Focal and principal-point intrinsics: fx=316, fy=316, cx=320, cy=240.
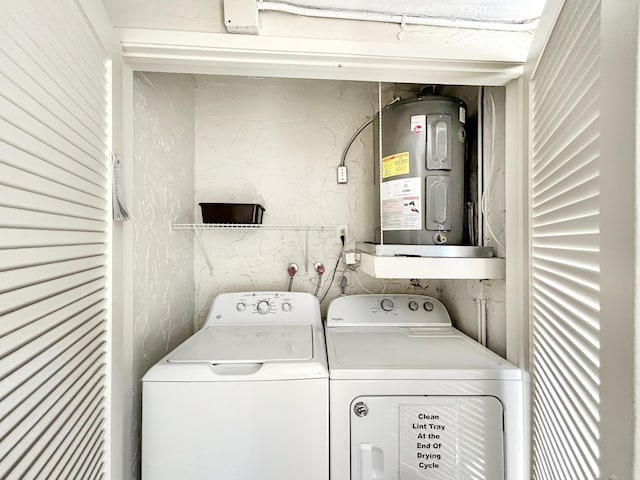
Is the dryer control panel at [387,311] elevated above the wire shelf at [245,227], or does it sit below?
below

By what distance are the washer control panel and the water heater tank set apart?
61 cm

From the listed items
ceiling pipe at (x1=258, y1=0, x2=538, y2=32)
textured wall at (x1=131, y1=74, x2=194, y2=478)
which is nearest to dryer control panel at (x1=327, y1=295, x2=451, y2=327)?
textured wall at (x1=131, y1=74, x2=194, y2=478)

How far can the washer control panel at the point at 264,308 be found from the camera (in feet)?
5.11

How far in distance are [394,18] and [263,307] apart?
4.25ft

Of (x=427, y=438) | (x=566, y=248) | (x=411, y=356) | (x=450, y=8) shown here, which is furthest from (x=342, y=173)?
(x=427, y=438)

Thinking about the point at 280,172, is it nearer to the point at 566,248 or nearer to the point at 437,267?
the point at 437,267

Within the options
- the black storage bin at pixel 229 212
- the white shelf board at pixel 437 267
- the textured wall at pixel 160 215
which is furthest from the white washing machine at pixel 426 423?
the black storage bin at pixel 229 212

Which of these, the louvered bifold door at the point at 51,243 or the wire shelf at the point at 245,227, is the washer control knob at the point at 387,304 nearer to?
the wire shelf at the point at 245,227

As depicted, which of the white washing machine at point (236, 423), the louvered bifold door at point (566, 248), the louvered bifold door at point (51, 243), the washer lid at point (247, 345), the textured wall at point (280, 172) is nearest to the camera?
the louvered bifold door at point (51, 243)

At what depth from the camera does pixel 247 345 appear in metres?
1.24

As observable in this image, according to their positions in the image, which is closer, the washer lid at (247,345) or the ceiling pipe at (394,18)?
the ceiling pipe at (394,18)

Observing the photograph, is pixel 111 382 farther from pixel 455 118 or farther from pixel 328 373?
pixel 455 118

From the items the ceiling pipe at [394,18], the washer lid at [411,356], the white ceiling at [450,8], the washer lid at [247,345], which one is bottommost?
the washer lid at [411,356]

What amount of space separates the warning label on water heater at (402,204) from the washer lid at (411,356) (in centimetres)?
48
